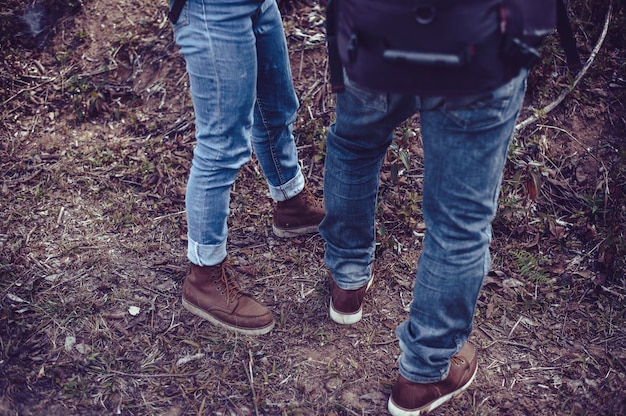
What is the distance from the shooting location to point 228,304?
267cm

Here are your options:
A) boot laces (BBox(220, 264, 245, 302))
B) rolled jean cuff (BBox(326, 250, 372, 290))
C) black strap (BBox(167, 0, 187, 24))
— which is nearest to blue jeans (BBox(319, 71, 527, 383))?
rolled jean cuff (BBox(326, 250, 372, 290))

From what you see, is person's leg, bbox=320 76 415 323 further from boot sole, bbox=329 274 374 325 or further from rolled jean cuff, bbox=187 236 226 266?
rolled jean cuff, bbox=187 236 226 266

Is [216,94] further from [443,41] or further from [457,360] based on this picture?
[457,360]

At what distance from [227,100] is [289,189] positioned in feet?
3.06

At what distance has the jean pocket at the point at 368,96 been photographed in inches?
69.2

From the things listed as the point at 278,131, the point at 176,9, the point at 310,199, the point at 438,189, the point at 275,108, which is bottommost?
the point at 310,199

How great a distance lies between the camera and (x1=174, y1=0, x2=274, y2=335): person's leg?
207 centimetres

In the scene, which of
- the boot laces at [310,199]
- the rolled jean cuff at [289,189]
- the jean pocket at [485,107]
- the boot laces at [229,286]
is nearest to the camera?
the jean pocket at [485,107]

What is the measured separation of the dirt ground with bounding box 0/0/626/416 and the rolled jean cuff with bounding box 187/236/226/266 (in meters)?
0.37

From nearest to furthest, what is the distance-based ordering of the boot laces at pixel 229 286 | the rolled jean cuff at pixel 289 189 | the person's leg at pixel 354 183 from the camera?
1. the person's leg at pixel 354 183
2. the boot laces at pixel 229 286
3. the rolled jean cuff at pixel 289 189

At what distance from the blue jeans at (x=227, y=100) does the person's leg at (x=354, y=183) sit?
1.24 ft

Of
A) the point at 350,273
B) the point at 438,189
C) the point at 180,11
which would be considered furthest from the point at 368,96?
the point at 350,273

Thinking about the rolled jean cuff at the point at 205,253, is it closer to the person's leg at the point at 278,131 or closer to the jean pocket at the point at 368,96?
the person's leg at the point at 278,131

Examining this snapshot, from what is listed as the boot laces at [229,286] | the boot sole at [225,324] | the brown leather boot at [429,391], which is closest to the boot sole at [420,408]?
the brown leather boot at [429,391]
